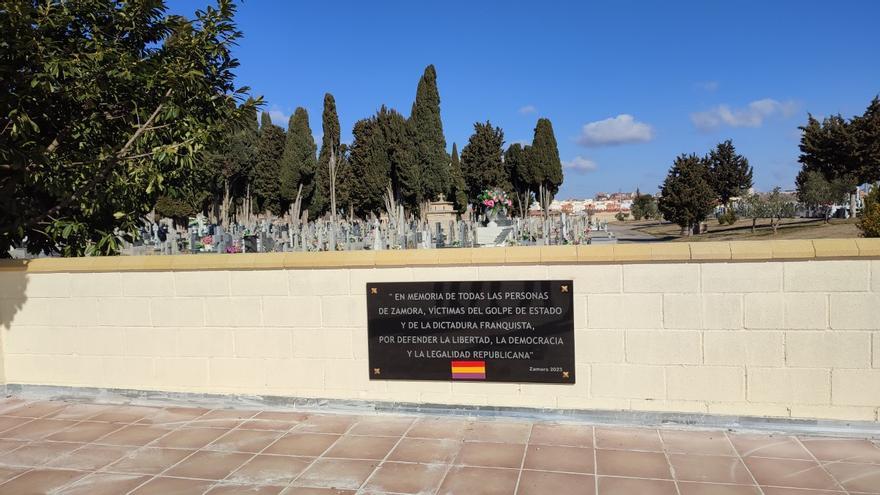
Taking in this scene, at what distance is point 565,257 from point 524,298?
496 millimetres

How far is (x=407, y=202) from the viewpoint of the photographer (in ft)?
169

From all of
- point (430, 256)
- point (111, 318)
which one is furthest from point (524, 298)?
point (111, 318)

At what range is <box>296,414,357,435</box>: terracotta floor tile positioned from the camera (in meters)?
5.06

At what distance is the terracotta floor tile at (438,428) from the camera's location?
4.84 m

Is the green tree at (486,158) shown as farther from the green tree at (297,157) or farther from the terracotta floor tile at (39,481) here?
the terracotta floor tile at (39,481)

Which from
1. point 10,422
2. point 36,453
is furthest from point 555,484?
point 10,422

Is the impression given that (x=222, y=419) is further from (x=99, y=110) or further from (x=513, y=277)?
(x=99, y=110)

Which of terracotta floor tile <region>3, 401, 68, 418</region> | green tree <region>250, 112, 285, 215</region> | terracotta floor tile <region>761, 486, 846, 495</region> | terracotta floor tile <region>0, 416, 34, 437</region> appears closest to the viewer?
terracotta floor tile <region>761, 486, 846, 495</region>

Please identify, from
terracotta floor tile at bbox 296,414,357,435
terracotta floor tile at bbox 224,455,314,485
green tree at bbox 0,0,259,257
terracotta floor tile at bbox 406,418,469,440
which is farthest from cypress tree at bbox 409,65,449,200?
terracotta floor tile at bbox 224,455,314,485

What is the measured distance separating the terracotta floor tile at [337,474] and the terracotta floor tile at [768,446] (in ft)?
8.90

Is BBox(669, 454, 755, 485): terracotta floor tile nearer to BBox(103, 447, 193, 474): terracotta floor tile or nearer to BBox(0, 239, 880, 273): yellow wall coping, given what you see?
BBox(0, 239, 880, 273): yellow wall coping

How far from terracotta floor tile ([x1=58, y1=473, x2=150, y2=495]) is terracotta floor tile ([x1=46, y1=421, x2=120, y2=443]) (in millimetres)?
926

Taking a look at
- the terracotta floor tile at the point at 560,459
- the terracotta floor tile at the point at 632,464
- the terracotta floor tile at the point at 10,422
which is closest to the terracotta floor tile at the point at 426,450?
the terracotta floor tile at the point at 560,459

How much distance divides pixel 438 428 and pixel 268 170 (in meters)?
53.7
